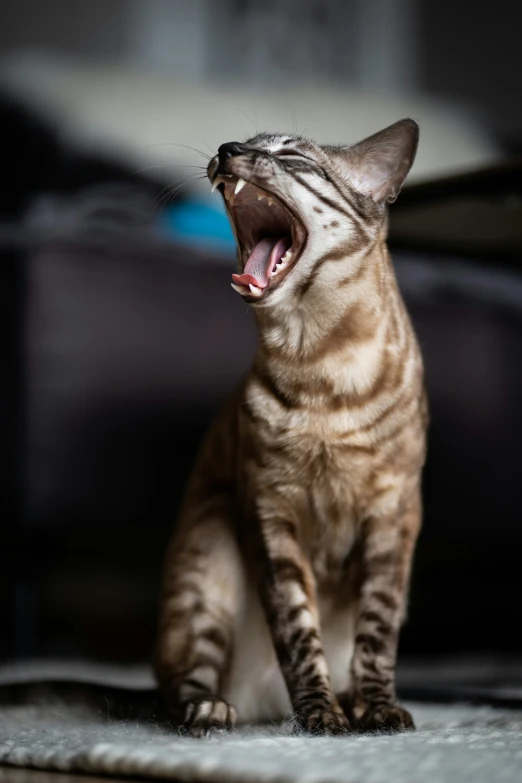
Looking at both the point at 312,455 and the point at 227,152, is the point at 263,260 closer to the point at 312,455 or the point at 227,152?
the point at 227,152

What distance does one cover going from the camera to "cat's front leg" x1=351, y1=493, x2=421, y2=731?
4.61 ft

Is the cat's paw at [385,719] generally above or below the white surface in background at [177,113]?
below

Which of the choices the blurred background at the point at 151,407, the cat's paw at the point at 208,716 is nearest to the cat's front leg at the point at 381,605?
the cat's paw at the point at 208,716

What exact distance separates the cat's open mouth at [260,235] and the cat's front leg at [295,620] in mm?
300

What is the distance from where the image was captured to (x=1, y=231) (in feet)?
7.49

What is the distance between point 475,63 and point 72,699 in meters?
2.39

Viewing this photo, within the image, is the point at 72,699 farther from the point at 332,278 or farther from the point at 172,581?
the point at 332,278

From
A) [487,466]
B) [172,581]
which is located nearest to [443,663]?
[487,466]

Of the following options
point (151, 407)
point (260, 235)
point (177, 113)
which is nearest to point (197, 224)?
point (177, 113)

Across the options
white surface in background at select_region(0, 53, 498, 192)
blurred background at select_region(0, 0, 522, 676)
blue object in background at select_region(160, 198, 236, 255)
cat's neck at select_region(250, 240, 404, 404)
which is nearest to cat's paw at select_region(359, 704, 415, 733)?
cat's neck at select_region(250, 240, 404, 404)

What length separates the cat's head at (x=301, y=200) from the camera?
136 cm

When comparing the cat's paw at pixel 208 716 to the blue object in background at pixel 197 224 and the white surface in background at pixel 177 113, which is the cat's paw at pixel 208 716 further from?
the white surface in background at pixel 177 113

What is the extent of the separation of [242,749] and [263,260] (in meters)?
0.63

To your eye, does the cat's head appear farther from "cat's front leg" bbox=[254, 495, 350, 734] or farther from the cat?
"cat's front leg" bbox=[254, 495, 350, 734]
